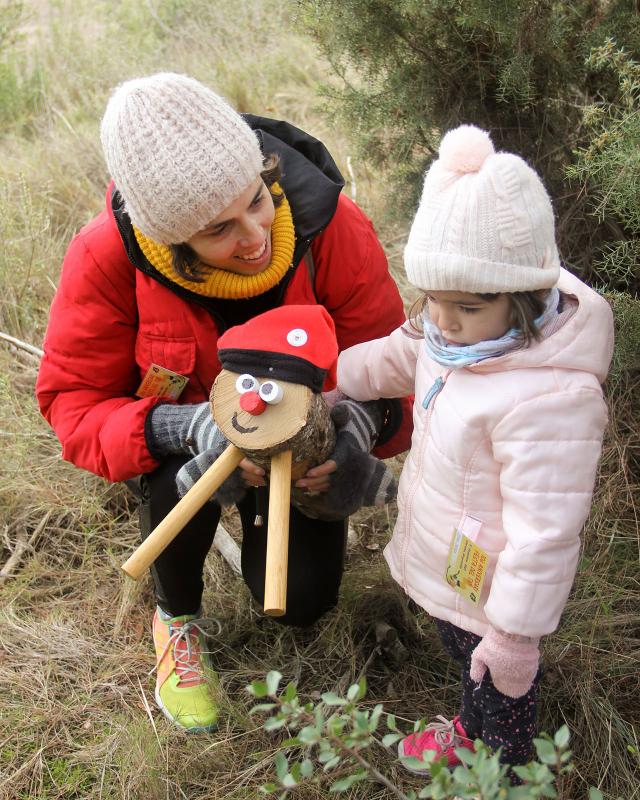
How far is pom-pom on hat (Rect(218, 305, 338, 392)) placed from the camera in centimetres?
157

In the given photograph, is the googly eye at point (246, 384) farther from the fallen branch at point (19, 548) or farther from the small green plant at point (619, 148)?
the fallen branch at point (19, 548)

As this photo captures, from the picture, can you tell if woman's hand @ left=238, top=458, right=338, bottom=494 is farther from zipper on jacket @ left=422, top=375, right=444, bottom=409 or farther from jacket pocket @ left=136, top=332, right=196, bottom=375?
jacket pocket @ left=136, top=332, right=196, bottom=375

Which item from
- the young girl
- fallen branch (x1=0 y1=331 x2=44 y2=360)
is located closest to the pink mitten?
the young girl

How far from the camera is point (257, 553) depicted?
217 centimetres

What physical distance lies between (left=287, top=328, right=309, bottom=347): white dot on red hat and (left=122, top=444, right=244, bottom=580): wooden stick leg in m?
0.22

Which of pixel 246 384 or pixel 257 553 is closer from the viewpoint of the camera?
pixel 246 384

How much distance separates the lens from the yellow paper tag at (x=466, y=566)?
157 cm

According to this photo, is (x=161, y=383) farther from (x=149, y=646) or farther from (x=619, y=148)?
(x=619, y=148)

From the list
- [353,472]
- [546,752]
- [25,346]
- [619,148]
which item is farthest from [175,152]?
[25,346]

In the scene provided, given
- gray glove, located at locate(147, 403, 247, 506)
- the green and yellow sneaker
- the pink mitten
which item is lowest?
the green and yellow sneaker

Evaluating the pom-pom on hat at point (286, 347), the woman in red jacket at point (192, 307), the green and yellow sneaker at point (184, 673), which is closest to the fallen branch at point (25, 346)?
the woman in red jacket at point (192, 307)

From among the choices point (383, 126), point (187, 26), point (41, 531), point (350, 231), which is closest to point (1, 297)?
point (41, 531)

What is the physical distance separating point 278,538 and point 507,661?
0.46 m

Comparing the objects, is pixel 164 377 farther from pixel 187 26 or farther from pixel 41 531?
pixel 187 26
